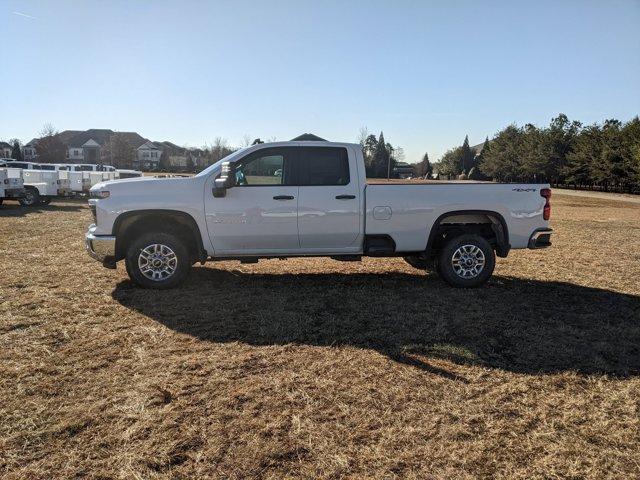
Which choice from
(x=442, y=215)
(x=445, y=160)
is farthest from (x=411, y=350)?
(x=445, y=160)

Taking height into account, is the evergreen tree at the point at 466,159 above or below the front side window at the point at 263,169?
above

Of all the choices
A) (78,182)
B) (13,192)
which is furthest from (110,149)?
(13,192)

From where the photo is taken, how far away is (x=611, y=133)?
39938 millimetres

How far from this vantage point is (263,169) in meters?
5.90

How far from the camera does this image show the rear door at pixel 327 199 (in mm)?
5863

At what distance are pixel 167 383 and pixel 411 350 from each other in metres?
2.13

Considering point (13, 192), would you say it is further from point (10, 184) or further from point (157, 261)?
point (157, 261)

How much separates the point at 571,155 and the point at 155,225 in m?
49.3

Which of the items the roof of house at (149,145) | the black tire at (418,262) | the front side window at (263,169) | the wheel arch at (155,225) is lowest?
the black tire at (418,262)

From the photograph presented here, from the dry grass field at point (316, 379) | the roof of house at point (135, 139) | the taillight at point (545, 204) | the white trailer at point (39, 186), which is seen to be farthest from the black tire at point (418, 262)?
the roof of house at point (135, 139)

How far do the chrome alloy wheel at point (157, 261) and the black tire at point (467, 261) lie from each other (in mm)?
3694

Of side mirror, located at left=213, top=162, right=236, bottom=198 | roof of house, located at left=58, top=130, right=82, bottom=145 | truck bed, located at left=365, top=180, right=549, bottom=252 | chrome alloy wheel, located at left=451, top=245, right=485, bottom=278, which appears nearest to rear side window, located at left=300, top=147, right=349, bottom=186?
truck bed, located at left=365, top=180, right=549, bottom=252

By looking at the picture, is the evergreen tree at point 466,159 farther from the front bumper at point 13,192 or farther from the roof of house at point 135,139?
the front bumper at point 13,192

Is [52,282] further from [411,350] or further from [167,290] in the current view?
[411,350]
